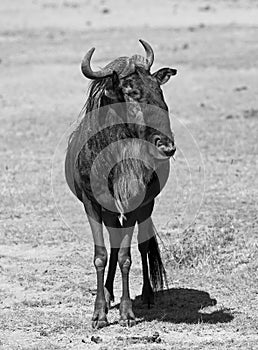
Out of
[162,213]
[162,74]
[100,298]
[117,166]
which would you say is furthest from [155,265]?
[162,213]

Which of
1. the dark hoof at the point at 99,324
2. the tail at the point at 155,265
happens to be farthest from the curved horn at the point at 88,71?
the dark hoof at the point at 99,324

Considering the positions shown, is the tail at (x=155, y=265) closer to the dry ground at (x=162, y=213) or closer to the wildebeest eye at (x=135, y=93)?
the dry ground at (x=162, y=213)

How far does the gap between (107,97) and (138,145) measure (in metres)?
0.44

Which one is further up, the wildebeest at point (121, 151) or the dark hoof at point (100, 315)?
the wildebeest at point (121, 151)

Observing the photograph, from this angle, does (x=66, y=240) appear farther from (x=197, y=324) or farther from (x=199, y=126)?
(x=199, y=126)

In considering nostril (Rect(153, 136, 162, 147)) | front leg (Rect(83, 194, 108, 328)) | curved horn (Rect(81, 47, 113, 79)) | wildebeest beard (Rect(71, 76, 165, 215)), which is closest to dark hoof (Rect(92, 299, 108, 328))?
front leg (Rect(83, 194, 108, 328))

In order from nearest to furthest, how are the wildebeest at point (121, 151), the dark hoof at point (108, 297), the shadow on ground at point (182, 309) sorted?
the wildebeest at point (121, 151) < the shadow on ground at point (182, 309) < the dark hoof at point (108, 297)

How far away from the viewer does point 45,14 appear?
38.4 m

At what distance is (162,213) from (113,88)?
4426 millimetres

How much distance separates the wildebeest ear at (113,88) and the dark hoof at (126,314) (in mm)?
Result: 1647

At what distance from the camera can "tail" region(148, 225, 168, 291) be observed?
7637mm

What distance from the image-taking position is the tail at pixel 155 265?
25.1 feet

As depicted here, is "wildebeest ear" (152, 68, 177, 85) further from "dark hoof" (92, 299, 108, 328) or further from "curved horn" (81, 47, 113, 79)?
"dark hoof" (92, 299, 108, 328)

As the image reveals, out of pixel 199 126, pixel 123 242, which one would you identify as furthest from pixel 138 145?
pixel 199 126
